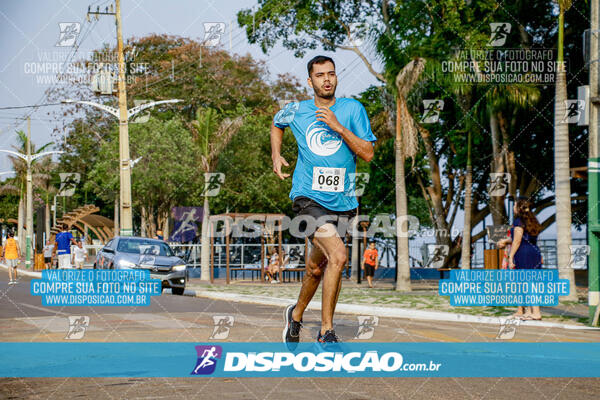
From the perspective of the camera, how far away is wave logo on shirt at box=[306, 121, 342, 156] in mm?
5055

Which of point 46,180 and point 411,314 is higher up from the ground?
point 46,180

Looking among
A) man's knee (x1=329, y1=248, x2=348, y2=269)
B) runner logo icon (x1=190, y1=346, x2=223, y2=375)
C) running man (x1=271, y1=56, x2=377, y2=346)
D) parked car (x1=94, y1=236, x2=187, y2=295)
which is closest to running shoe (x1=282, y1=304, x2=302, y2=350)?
running man (x1=271, y1=56, x2=377, y2=346)

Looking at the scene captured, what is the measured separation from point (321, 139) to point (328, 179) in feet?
0.89

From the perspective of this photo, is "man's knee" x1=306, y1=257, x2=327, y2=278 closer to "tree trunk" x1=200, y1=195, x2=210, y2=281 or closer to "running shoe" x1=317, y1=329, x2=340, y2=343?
"running shoe" x1=317, y1=329, x2=340, y2=343

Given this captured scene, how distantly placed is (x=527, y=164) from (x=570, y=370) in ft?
80.5

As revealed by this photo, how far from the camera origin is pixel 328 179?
5.04 meters

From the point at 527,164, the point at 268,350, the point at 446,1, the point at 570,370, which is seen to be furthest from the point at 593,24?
the point at 527,164

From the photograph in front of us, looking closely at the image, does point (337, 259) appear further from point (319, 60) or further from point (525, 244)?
point (525, 244)

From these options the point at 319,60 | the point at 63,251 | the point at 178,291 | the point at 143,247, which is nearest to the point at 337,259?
the point at 319,60

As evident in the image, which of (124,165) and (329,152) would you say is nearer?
(329,152)

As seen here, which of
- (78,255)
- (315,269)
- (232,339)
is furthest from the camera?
(78,255)

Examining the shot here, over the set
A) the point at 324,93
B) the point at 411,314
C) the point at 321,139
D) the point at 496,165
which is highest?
the point at 496,165

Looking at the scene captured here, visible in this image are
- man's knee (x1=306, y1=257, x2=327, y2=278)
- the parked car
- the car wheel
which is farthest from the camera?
the car wheel

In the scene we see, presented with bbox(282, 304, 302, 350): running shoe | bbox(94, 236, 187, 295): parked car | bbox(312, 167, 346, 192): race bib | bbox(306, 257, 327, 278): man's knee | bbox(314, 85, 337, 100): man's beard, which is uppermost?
bbox(314, 85, 337, 100): man's beard
